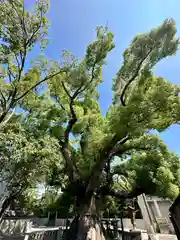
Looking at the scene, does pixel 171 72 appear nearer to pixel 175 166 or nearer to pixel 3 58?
Answer: pixel 175 166

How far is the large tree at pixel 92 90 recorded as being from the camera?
17.3 ft

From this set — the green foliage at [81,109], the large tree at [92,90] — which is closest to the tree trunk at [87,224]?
the large tree at [92,90]

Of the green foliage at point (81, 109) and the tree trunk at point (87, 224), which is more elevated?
the green foliage at point (81, 109)

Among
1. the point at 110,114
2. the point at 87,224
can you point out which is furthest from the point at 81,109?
the point at 87,224

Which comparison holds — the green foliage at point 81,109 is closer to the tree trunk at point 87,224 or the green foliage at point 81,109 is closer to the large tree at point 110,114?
the large tree at point 110,114

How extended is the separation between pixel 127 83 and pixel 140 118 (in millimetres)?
1922

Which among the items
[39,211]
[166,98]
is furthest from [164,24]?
[39,211]

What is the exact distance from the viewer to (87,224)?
5.46 m

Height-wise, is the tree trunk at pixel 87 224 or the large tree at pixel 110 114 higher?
the large tree at pixel 110 114

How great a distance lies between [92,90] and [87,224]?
6.38 m

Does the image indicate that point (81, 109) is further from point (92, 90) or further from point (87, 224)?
point (87, 224)

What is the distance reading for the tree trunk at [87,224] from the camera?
5.26m

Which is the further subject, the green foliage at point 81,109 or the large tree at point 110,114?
the large tree at point 110,114

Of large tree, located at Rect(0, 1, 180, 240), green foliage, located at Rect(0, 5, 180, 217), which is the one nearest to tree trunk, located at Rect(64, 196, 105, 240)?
large tree, located at Rect(0, 1, 180, 240)
